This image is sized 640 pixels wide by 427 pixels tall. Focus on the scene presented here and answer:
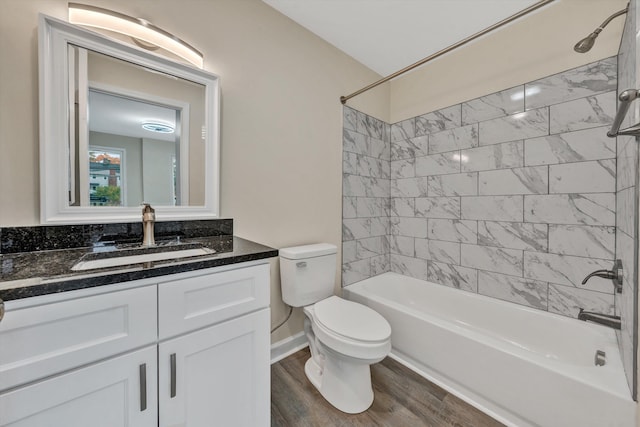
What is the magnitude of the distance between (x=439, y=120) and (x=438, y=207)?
80 cm

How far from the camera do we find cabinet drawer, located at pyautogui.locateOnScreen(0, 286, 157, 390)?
0.58m

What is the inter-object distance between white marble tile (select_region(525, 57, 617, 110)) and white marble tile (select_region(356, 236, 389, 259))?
1.58 metres

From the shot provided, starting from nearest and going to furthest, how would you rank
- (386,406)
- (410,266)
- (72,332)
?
(72,332)
(386,406)
(410,266)

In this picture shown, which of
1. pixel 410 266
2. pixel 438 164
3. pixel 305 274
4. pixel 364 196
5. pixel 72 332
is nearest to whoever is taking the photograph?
pixel 72 332

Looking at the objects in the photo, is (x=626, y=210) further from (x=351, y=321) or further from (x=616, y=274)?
(x=351, y=321)

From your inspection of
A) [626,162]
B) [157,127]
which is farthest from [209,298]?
[626,162]

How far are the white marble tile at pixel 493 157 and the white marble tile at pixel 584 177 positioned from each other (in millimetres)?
226

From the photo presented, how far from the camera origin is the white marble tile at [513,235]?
174 centimetres

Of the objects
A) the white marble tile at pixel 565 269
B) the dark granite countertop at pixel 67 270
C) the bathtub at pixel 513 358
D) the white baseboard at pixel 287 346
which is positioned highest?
the dark granite countertop at pixel 67 270

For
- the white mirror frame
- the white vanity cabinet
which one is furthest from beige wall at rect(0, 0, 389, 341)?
the white vanity cabinet

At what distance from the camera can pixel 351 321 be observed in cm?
147

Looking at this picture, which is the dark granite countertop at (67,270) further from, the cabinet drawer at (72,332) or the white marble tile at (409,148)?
the white marble tile at (409,148)

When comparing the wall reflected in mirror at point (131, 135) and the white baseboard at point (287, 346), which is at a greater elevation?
the wall reflected in mirror at point (131, 135)

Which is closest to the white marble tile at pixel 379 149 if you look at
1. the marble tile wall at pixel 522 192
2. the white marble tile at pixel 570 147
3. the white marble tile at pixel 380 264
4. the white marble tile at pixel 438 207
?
the marble tile wall at pixel 522 192
